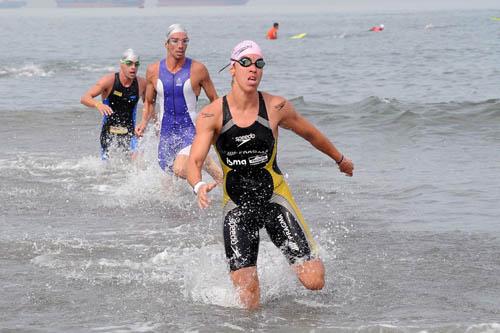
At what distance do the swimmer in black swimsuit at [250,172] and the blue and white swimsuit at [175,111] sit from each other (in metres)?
3.64

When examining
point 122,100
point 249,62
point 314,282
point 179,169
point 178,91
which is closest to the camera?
point 249,62

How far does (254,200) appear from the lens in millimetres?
6879

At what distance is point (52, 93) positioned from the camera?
92.8 ft

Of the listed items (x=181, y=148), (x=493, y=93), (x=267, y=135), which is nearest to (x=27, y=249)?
(x=181, y=148)

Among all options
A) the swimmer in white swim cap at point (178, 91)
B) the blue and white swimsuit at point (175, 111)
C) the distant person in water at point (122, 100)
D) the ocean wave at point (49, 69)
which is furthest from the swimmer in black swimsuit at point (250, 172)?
the ocean wave at point (49, 69)

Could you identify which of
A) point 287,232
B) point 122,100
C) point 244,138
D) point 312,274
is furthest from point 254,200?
point 122,100

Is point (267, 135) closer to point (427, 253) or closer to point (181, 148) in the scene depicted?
point (427, 253)

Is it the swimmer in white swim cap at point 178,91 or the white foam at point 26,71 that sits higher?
the swimmer in white swim cap at point 178,91

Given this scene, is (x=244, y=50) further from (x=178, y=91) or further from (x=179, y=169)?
(x=178, y=91)

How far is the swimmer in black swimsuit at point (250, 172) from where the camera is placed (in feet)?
21.8

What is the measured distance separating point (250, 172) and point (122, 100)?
20.2ft

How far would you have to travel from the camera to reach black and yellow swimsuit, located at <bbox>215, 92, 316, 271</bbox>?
6.71 m

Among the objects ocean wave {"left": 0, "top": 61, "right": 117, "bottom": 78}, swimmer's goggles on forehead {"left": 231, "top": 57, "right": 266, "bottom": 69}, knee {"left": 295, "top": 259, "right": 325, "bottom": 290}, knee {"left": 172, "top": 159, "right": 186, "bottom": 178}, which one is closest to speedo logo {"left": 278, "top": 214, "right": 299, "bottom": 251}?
knee {"left": 295, "top": 259, "right": 325, "bottom": 290}

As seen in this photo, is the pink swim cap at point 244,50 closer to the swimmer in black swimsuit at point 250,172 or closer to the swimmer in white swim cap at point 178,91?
the swimmer in black swimsuit at point 250,172
